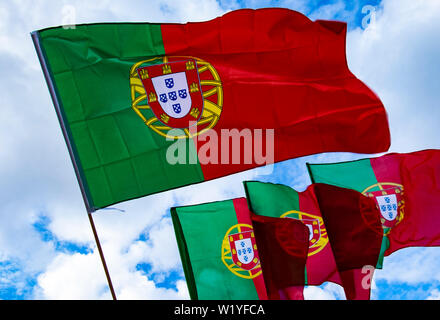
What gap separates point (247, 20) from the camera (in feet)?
27.7

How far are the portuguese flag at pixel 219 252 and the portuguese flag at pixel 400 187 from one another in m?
2.64

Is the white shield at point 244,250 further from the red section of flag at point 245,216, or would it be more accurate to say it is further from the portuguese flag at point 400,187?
the portuguese flag at point 400,187

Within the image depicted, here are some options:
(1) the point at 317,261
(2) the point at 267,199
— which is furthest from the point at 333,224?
(2) the point at 267,199

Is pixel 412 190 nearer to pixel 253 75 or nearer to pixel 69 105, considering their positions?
pixel 253 75

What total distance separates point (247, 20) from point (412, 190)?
7.11m

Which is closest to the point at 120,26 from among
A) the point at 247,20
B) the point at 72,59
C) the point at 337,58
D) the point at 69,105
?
the point at 72,59

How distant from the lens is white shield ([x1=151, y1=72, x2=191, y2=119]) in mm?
7504

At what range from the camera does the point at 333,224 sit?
425 inches

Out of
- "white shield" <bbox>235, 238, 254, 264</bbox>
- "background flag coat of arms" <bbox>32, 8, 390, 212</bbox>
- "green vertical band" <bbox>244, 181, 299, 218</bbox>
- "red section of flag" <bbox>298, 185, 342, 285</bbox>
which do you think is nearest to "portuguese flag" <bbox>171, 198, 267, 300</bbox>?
"white shield" <bbox>235, 238, 254, 264</bbox>

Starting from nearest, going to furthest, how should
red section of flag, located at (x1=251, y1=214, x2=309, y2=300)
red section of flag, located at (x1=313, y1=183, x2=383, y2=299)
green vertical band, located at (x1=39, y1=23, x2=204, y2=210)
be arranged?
1. green vertical band, located at (x1=39, y1=23, x2=204, y2=210)
2. red section of flag, located at (x1=251, y1=214, x2=309, y2=300)
3. red section of flag, located at (x1=313, y1=183, x2=383, y2=299)

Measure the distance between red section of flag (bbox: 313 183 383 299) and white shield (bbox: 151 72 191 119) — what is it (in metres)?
5.10

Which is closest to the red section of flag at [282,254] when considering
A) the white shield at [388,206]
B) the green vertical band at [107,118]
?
the white shield at [388,206]
